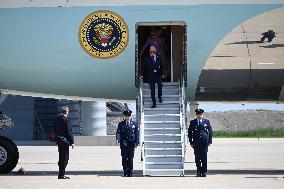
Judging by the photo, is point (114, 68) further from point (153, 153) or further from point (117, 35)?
point (153, 153)

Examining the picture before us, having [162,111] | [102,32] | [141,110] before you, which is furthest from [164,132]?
[102,32]

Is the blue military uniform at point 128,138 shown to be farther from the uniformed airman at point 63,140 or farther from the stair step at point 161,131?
the uniformed airman at point 63,140

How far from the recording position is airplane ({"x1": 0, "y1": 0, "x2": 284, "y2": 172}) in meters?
19.6

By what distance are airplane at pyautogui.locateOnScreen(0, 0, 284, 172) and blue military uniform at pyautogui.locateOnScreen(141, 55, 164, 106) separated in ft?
1.25

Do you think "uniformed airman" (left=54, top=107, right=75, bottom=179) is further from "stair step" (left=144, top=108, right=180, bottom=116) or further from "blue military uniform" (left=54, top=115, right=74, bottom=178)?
"stair step" (left=144, top=108, right=180, bottom=116)

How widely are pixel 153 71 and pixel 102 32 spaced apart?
2.14 metres

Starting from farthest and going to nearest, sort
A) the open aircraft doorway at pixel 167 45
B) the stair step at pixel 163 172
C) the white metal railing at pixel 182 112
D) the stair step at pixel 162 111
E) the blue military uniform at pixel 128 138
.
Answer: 1. the open aircraft doorway at pixel 167 45
2. the stair step at pixel 162 111
3. the blue military uniform at pixel 128 138
4. the white metal railing at pixel 182 112
5. the stair step at pixel 163 172

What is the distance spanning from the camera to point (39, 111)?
84.4 metres

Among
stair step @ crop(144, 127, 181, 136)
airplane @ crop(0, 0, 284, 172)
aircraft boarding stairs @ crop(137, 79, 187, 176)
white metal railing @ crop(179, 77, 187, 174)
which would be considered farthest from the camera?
airplane @ crop(0, 0, 284, 172)

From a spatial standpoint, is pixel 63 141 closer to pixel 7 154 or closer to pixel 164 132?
pixel 7 154

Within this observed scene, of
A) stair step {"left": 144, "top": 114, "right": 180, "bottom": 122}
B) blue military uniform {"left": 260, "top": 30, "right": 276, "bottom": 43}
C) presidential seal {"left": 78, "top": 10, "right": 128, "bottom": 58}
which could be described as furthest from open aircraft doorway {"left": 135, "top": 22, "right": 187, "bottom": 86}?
blue military uniform {"left": 260, "top": 30, "right": 276, "bottom": 43}

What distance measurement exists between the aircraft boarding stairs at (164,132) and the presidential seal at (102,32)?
1.79 m

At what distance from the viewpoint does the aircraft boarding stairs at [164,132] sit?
18.2 meters

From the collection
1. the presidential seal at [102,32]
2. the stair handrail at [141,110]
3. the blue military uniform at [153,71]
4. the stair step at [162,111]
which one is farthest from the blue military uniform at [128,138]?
the presidential seal at [102,32]
